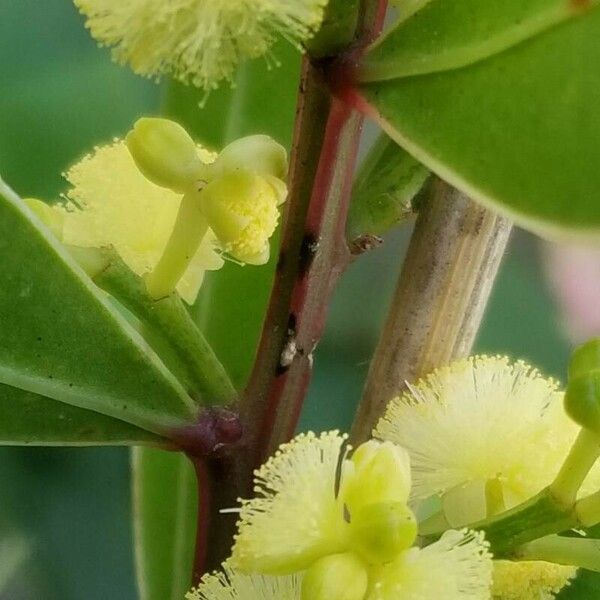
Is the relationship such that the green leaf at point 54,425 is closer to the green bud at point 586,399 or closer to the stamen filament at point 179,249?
the stamen filament at point 179,249

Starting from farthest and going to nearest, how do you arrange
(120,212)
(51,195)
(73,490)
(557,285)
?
(557,285) → (73,490) → (51,195) → (120,212)

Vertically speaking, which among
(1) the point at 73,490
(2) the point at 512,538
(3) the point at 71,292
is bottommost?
(2) the point at 512,538

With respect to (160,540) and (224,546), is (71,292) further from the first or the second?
(160,540)

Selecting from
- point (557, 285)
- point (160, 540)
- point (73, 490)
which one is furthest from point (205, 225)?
point (557, 285)

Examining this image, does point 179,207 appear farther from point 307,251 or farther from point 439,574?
point 439,574

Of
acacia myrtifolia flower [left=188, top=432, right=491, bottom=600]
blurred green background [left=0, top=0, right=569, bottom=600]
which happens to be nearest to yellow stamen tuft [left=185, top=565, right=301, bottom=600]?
acacia myrtifolia flower [left=188, top=432, right=491, bottom=600]

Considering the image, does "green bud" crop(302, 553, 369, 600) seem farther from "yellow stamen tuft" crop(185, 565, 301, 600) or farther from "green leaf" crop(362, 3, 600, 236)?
"green leaf" crop(362, 3, 600, 236)

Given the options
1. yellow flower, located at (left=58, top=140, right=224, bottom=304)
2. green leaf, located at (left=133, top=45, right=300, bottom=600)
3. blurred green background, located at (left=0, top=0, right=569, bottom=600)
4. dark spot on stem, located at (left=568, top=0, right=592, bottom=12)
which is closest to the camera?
dark spot on stem, located at (left=568, top=0, right=592, bottom=12)
